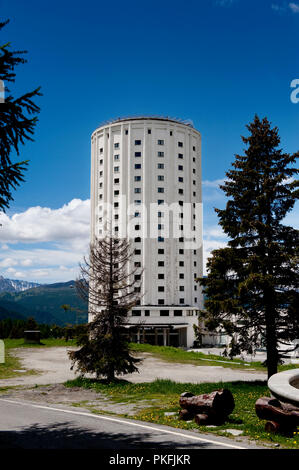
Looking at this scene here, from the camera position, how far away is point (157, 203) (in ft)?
267

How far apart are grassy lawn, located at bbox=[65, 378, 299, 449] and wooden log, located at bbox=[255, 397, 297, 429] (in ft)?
0.80

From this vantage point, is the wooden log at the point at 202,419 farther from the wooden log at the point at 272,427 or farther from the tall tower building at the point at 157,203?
the tall tower building at the point at 157,203

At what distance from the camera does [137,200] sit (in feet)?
268

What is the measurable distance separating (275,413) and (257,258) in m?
10.6

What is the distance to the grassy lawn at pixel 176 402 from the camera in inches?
382

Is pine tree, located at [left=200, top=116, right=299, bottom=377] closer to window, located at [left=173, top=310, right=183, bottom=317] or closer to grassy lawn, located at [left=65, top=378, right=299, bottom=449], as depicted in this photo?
grassy lawn, located at [left=65, top=378, right=299, bottom=449]

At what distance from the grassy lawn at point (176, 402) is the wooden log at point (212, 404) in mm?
300

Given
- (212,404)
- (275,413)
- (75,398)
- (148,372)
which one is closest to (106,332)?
(75,398)

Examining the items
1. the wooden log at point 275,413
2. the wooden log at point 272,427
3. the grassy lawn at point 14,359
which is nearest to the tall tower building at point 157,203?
the grassy lawn at point 14,359

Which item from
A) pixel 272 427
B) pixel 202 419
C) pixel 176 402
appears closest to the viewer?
pixel 272 427

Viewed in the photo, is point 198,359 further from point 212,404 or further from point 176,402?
point 212,404
